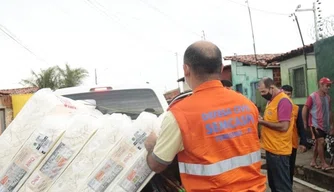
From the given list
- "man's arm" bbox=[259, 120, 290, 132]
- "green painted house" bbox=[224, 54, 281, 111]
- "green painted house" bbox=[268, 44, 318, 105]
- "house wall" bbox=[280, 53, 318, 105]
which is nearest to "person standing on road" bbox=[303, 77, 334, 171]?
"man's arm" bbox=[259, 120, 290, 132]

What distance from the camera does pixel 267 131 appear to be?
4.32 meters

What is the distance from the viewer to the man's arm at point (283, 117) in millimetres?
4098

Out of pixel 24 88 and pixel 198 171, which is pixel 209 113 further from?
pixel 24 88

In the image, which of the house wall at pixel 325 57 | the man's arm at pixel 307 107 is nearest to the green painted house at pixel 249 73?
the house wall at pixel 325 57

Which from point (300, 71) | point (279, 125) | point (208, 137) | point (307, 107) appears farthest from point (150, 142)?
point (300, 71)

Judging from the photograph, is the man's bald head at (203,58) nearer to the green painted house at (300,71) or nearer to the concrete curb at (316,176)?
the concrete curb at (316,176)

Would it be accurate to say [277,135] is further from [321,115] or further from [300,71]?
[300,71]

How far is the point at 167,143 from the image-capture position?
1699 mm

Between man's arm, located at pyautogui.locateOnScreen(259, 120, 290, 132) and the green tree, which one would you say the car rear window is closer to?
man's arm, located at pyautogui.locateOnScreen(259, 120, 290, 132)

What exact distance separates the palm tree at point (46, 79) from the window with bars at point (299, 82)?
2136cm

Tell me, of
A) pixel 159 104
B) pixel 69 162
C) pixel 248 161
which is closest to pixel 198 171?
pixel 248 161

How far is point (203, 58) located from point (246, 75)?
70.2 feet

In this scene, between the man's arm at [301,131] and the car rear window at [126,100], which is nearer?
the car rear window at [126,100]

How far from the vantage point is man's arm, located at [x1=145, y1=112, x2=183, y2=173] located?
5.54 ft
